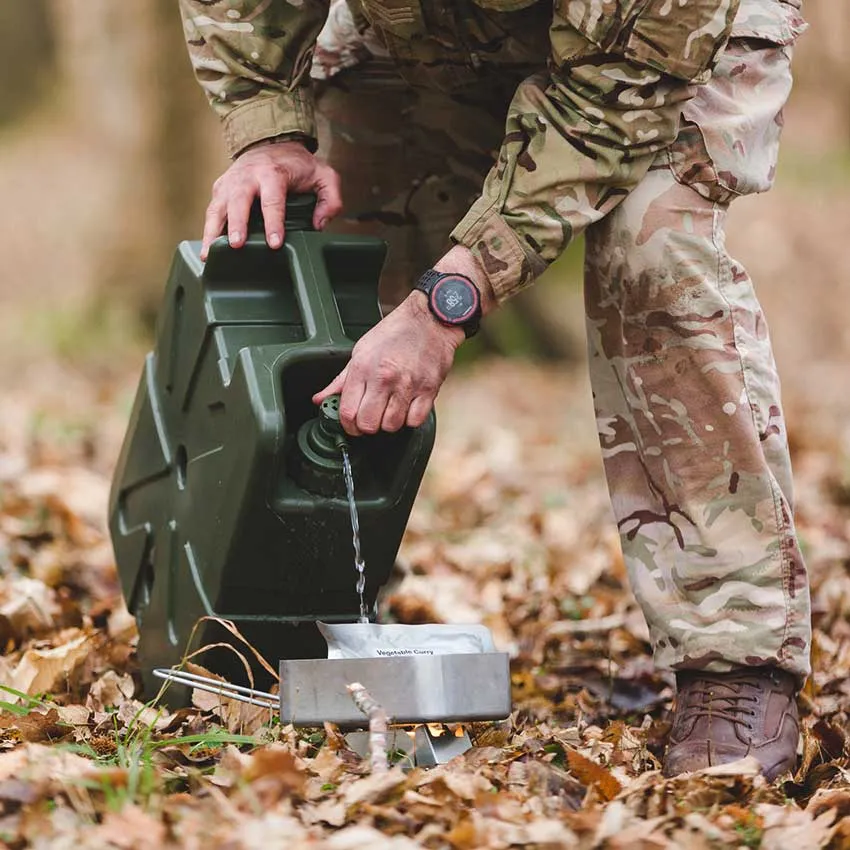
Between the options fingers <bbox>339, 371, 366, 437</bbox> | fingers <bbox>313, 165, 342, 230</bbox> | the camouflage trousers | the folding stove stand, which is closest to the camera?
the folding stove stand

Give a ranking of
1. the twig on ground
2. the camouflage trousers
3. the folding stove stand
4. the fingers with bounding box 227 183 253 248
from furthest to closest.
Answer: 1. the fingers with bounding box 227 183 253 248
2. the camouflage trousers
3. the folding stove stand
4. the twig on ground

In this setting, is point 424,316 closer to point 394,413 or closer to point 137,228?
point 394,413

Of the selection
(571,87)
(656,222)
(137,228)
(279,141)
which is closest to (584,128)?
(571,87)

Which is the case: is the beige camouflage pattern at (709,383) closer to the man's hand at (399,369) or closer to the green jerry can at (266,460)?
the man's hand at (399,369)

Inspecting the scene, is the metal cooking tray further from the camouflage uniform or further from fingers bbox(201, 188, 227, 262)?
fingers bbox(201, 188, 227, 262)

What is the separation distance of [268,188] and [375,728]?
1.12 metres

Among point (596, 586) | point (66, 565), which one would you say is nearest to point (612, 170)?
point (596, 586)

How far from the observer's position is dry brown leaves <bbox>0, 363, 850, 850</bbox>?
1.83 metres

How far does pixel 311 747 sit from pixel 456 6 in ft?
4.61

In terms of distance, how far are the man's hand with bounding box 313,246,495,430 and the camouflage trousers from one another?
0.33m

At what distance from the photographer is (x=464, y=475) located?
5254 mm

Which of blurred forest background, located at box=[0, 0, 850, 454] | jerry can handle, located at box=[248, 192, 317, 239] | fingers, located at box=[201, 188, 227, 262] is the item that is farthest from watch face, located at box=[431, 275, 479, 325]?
blurred forest background, located at box=[0, 0, 850, 454]

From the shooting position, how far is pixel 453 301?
231 cm

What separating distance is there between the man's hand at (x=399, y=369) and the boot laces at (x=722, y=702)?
755 millimetres
